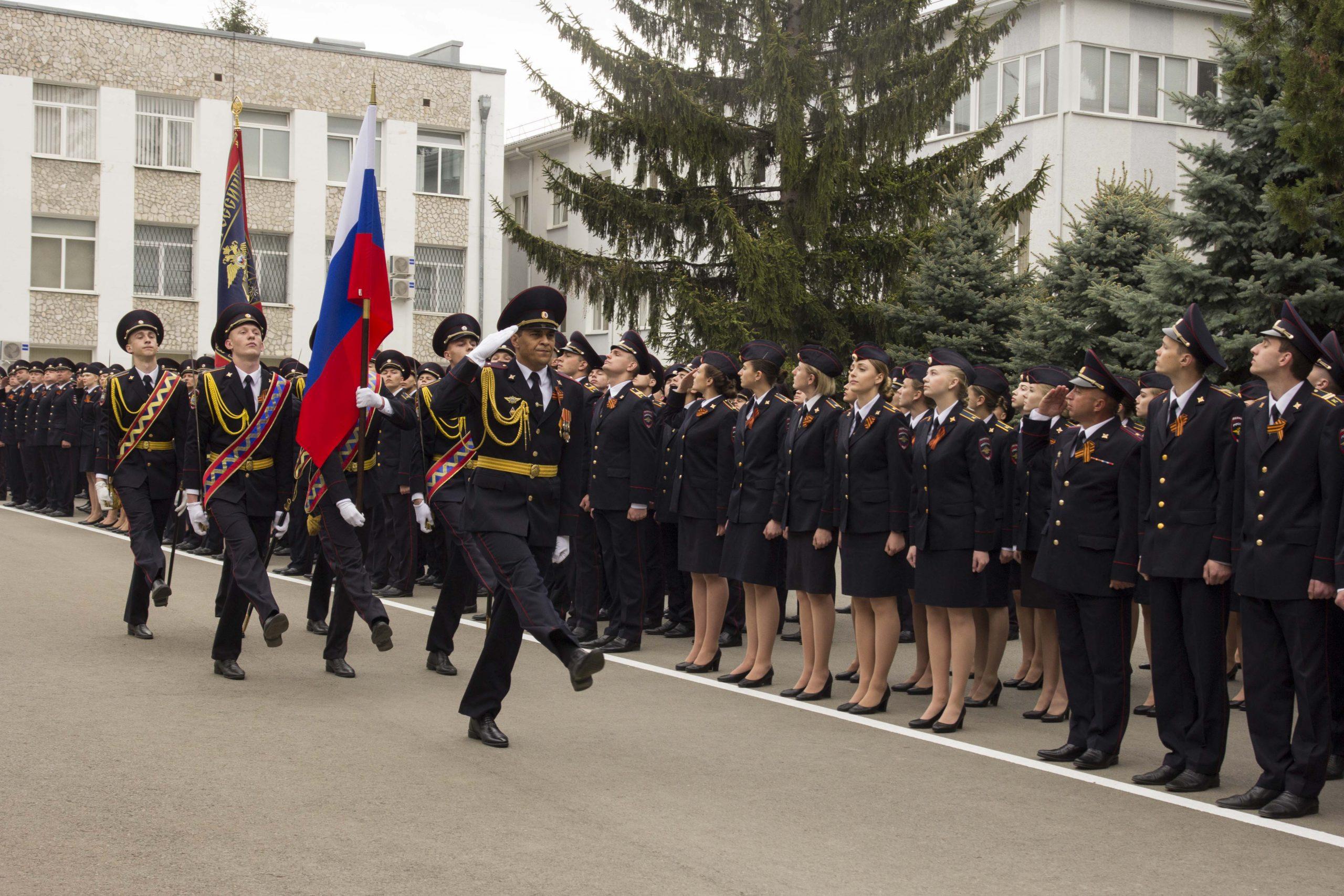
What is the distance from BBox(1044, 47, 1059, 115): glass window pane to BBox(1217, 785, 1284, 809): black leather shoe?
2562 cm

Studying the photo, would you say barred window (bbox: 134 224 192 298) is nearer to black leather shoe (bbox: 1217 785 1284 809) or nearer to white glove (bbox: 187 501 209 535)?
white glove (bbox: 187 501 209 535)

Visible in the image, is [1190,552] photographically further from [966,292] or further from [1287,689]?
[966,292]

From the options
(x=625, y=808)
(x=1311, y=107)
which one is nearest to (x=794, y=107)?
(x=1311, y=107)

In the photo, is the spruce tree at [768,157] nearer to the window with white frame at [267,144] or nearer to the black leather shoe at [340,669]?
the black leather shoe at [340,669]

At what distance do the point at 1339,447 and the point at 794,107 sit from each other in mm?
16317

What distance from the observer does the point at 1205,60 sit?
31547 mm

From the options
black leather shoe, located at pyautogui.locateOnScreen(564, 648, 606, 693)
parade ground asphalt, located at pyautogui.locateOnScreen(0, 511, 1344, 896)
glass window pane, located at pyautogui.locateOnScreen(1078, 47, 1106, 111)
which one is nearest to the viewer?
parade ground asphalt, located at pyautogui.locateOnScreen(0, 511, 1344, 896)

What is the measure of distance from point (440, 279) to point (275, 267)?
4601 millimetres

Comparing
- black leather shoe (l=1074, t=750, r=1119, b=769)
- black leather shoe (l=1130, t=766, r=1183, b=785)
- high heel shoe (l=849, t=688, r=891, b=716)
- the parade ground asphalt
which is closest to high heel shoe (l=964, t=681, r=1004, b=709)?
the parade ground asphalt

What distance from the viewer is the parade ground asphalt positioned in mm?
5332

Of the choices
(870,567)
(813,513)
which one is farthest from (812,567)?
(870,567)

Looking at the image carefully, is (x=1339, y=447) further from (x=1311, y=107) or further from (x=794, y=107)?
(x=794, y=107)

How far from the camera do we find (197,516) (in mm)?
9531

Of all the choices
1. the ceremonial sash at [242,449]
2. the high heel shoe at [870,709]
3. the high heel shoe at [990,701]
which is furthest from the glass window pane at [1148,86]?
the ceremonial sash at [242,449]
